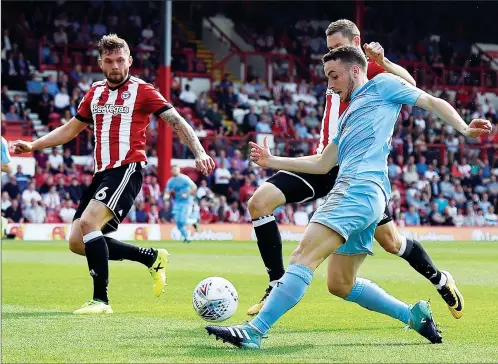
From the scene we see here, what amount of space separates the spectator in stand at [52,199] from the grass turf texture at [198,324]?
34.3 ft

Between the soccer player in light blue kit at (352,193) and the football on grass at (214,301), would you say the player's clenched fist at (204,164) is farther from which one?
the soccer player in light blue kit at (352,193)

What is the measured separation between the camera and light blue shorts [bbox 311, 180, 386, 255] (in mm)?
6113

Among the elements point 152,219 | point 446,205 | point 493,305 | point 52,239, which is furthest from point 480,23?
→ point 493,305

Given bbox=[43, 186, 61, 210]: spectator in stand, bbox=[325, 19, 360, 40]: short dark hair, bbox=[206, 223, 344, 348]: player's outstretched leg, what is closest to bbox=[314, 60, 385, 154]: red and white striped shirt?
bbox=[325, 19, 360, 40]: short dark hair

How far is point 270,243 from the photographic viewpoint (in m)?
8.49

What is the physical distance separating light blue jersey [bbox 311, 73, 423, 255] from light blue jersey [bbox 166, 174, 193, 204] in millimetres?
17904

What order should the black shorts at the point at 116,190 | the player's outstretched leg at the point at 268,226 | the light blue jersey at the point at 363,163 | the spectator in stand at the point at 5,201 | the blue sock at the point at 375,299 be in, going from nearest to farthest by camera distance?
the light blue jersey at the point at 363,163, the blue sock at the point at 375,299, the player's outstretched leg at the point at 268,226, the black shorts at the point at 116,190, the spectator in stand at the point at 5,201

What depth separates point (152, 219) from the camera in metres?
26.6

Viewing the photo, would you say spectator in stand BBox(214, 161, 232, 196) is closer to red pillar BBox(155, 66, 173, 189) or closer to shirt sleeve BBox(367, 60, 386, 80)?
red pillar BBox(155, 66, 173, 189)

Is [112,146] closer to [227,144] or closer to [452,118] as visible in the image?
[452,118]

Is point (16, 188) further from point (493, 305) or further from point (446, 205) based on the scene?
point (493, 305)

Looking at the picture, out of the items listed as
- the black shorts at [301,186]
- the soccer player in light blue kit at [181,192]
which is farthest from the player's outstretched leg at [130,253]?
the soccer player in light blue kit at [181,192]

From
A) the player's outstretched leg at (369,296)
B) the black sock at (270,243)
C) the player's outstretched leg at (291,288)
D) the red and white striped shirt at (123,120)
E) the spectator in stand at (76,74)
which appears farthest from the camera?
the spectator in stand at (76,74)

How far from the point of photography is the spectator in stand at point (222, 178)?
93.4 feet
